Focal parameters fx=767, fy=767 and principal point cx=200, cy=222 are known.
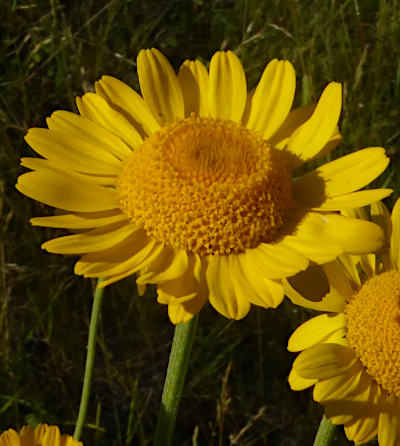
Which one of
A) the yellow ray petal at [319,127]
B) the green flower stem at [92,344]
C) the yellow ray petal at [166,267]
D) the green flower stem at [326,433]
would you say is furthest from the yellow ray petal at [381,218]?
the green flower stem at [92,344]

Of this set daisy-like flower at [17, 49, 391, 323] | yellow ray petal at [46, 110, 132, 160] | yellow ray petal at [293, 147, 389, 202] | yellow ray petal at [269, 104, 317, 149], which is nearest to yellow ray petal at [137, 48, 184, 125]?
daisy-like flower at [17, 49, 391, 323]

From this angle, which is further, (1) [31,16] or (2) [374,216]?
(1) [31,16]

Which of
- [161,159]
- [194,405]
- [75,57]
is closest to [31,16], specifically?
[75,57]

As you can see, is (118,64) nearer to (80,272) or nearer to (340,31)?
(340,31)

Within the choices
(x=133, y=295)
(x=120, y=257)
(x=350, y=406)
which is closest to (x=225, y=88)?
(x=120, y=257)

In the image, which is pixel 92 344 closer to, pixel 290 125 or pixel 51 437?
pixel 51 437

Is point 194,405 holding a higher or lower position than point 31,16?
lower

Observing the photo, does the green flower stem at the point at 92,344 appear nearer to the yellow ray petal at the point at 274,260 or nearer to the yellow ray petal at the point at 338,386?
the yellow ray petal at the point at 274,260
